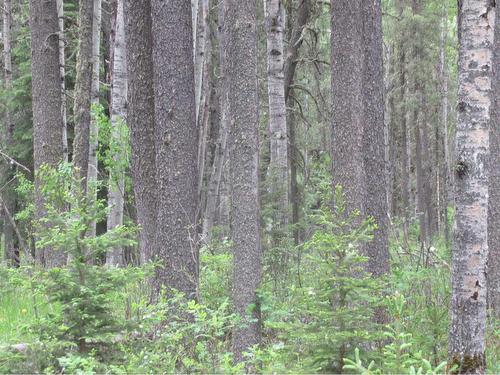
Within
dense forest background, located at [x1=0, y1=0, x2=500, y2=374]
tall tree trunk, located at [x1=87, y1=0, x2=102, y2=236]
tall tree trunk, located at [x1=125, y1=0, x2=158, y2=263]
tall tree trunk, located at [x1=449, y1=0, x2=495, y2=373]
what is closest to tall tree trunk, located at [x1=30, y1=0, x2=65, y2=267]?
dense forest background, located at [x1=0, y1=0, x2=500, y2=374]

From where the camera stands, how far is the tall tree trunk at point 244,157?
7.07 metres

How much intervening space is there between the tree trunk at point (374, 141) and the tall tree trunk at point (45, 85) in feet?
20.3

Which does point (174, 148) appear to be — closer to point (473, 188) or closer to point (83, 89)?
point (473, 188)

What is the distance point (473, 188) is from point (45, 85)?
8.50 metres

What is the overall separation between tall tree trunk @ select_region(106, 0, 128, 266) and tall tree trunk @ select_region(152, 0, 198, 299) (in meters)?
2.49

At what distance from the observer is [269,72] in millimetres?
12875

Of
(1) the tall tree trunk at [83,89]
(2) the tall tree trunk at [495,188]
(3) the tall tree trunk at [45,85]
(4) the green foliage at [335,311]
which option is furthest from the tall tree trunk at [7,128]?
(4) the green foliage at [335,311]

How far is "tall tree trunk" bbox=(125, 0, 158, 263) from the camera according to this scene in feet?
26.1

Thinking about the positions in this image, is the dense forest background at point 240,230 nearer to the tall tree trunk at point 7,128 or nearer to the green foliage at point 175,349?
the green foliage at point 175,349

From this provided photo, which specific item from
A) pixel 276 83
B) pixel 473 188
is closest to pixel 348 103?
pixel 473 188

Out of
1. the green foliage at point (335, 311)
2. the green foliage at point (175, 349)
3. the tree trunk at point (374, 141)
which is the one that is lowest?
the green foliage at point (175, 349)

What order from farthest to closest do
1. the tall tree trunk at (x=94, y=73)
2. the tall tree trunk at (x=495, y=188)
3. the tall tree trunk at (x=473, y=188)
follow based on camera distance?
the tall tree trunk at (x=94, y=73) < the tall tree trunk at (x=495, y=188) < the tall tree trunk at (x=473, y=188)

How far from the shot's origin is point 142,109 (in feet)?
26.3

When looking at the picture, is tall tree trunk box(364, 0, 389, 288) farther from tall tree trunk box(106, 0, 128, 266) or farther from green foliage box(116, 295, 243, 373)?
tall tree trunk box(106, 0, 128, 266)
